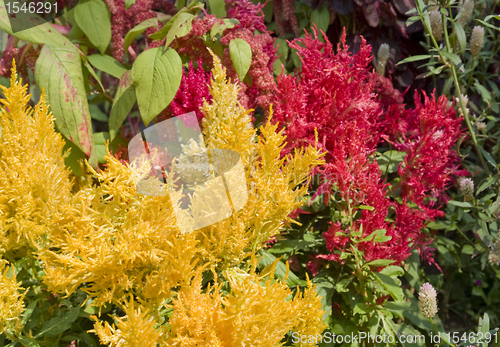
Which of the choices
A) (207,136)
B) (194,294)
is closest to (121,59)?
(207,136)

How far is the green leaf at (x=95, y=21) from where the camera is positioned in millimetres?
964

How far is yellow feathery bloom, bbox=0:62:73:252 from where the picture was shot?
0.64m

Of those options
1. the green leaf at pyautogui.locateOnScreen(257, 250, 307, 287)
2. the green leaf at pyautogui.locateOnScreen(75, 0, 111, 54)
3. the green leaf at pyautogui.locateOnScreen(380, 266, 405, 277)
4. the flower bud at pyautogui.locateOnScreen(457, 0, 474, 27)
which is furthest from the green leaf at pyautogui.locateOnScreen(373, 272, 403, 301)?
the green leaf at pyautogui.locateOnScreen(75, 0, 111, 54)

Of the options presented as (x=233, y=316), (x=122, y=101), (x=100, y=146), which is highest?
(x=122, y=101)

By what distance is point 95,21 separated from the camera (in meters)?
0.96

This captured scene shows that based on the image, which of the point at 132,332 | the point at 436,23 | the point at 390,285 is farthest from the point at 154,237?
the point at 436,23

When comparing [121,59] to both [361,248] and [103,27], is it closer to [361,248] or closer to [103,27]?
[103,27]

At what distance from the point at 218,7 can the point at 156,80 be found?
343 millimetres

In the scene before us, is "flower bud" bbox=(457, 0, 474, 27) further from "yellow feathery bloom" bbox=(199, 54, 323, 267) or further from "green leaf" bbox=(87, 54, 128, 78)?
"green leaf" bbox=(87, 54, 128, 78)

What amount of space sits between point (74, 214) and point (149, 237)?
0.52 feet

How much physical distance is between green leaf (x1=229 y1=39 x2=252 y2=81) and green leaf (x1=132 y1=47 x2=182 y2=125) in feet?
0.36

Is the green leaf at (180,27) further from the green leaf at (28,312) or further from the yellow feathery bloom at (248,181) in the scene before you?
the green leaf at (28,312)

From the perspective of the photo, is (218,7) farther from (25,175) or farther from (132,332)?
(132,332)

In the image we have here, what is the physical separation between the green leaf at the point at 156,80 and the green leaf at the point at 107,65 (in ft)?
0.54
